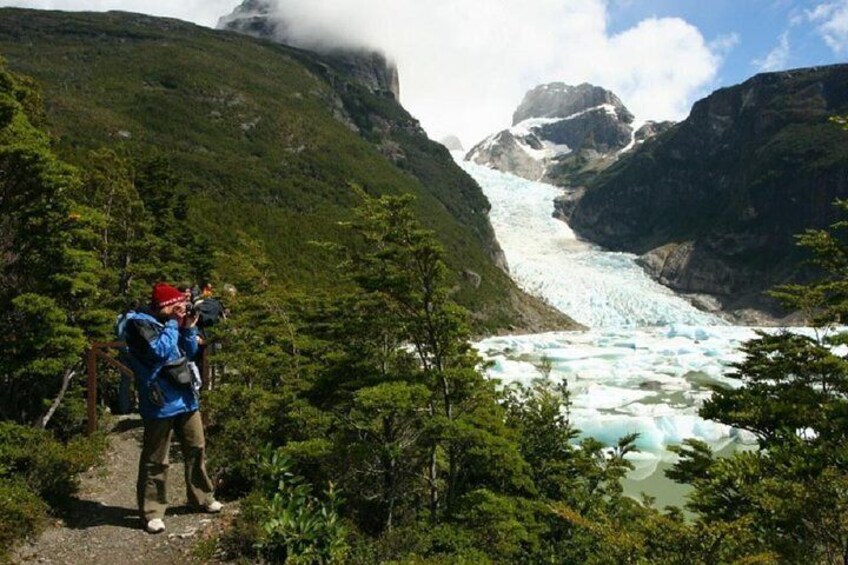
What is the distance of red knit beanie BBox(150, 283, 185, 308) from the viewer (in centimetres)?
529

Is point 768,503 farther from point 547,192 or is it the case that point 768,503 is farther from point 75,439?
point 547,192

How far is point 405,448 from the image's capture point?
351 inches

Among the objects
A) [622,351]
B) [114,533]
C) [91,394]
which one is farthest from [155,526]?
[622,351]

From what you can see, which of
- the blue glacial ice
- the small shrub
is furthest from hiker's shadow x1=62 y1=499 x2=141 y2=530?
the blue glacial ice

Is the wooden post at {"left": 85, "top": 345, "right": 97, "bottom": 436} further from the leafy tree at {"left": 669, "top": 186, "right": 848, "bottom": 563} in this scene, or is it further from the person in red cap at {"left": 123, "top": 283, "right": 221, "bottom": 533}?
the leafy tree at {"left": 669, "top": 186, "right": 848, "bottom": 563}

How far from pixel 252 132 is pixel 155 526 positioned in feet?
288

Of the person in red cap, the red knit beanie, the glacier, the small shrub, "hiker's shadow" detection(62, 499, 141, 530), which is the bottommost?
the glacier

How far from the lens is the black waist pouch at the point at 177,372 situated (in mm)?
5219

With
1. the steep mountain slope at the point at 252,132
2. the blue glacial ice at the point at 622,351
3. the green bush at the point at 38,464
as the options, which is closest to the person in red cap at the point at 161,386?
the green bush at the point at 38,464

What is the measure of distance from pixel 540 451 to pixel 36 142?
33.7ft

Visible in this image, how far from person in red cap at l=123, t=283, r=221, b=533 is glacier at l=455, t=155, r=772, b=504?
9157 millimetres

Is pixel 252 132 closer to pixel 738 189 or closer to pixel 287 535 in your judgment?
pixel 287 535

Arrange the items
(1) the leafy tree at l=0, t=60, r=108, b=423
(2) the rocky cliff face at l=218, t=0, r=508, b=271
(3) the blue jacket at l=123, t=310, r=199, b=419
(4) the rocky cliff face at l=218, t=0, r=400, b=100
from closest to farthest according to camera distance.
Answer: (3) the blue jacket at l=123, t=310, r=199, b=419
(1) the leafy tree at l=0, t=60, r=108, b=423
(2) the rocky cliff face at l=218, t=0, r=508, b=271
(4) the rocky cliff face at l=218, t=0, r=400, b=100

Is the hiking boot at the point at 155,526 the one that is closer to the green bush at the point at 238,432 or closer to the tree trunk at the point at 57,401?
the green bush at the point at 238,432
